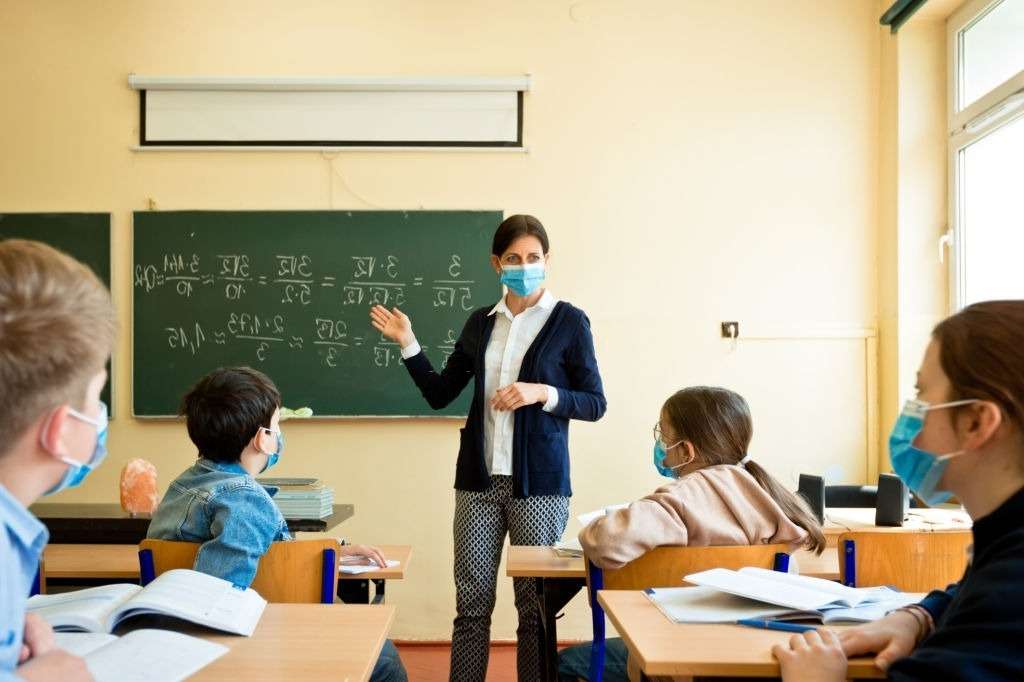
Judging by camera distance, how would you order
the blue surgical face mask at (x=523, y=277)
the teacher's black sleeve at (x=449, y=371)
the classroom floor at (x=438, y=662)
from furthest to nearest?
the classroom floor at (x=438, y=662) → the teacher's black sleeve at (x=449, y=371) → the blue surgical face mask at (x=523, y=277)

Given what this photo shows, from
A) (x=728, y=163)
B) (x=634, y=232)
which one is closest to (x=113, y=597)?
(x=634, y=232)

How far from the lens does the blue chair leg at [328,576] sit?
1952 millimetres

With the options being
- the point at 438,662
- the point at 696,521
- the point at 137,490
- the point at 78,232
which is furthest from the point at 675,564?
the point at 78,232

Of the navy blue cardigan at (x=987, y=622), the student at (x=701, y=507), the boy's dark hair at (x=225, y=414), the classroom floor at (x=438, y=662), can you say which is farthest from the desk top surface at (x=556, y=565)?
the classroom floor at (x=438, y=662)

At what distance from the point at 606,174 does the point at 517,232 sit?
4.96ft

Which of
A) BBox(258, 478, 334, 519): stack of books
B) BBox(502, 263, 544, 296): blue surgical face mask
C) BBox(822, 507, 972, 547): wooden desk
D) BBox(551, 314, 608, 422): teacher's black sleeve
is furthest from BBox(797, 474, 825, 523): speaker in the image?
BBox(258, 478, 334, 519): stack of books

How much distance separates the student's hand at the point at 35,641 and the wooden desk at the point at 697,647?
73 centimetres

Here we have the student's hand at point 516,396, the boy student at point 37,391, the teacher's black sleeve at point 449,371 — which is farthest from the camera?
the teacher's black sleeve at point 449,371

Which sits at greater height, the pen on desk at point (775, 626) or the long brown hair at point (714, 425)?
the long brown hair at point (714, 425)

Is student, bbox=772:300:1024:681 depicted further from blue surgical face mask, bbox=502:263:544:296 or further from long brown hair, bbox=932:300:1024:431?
blue surgical face mask, bbox=502:263:544:296

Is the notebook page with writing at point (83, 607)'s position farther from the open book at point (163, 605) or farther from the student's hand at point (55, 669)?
the student's hand at point (55, 669)

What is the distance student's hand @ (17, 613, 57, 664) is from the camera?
1.11 meters

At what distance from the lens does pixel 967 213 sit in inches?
162

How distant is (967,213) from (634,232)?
1407 mm
